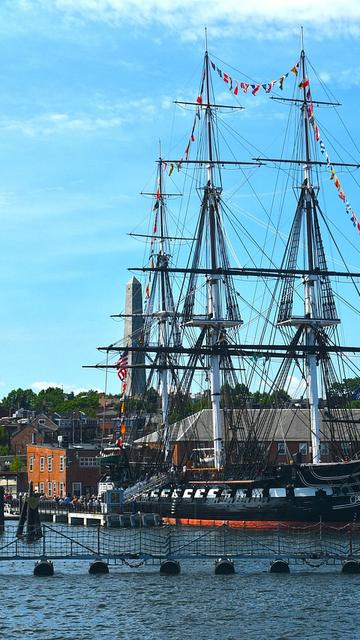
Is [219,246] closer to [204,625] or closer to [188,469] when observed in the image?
[188,469]

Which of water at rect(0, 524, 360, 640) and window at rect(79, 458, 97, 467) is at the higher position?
window at rect(79, 458, 97, 467)

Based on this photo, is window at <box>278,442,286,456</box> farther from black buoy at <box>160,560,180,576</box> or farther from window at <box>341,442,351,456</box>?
black buoy at <box>160,560,180,576</box>

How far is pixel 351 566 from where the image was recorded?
43594mm

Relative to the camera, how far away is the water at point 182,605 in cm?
3331

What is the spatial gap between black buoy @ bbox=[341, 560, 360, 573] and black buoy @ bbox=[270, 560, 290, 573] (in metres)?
2.22

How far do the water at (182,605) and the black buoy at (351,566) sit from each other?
50 cm

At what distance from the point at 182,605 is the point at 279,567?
25.7 feet

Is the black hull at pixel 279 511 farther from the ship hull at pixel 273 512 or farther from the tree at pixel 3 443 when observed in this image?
the tree at pixel 3 443

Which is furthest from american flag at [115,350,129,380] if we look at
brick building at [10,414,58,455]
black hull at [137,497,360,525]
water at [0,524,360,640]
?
brick building at [10,414,58,455]

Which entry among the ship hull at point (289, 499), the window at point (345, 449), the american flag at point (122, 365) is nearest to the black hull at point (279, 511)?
the ship hull at point (289, 499)

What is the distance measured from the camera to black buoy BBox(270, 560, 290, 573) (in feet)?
145

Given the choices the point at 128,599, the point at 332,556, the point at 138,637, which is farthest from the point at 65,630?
the point at 332,556

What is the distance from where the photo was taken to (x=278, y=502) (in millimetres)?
67500

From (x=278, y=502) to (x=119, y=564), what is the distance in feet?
70.5
